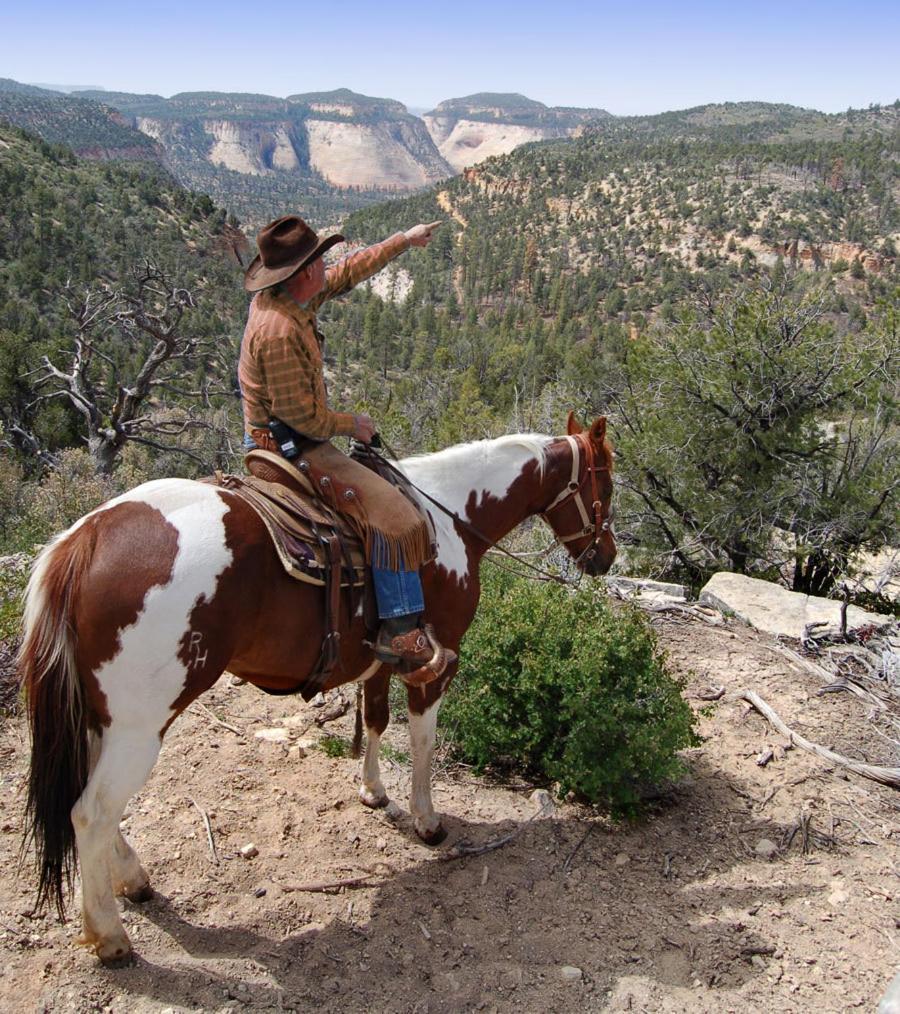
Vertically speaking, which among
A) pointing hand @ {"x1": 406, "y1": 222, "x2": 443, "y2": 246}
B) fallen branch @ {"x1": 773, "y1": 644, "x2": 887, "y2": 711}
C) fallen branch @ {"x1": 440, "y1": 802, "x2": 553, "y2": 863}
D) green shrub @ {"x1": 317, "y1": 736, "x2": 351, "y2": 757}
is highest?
pointing hand @ {"x1": 406, "y1": 222, "x2": 443, "y2": 246}

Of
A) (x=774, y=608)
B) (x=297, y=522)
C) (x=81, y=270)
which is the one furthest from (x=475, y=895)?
(x=81, y=270)

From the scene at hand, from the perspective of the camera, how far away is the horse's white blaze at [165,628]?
3.09 m

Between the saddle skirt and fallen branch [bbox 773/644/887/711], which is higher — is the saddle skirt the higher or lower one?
the higher one

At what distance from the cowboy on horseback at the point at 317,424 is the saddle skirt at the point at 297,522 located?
0.22 ft

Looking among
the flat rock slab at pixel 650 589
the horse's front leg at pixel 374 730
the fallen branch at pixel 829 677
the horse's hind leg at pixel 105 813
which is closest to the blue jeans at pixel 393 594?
the horse's front leg at pixel 374 730

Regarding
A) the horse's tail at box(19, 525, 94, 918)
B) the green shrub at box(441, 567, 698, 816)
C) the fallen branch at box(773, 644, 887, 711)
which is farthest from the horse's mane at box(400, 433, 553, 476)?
the fallen branch at box(773, 644, 887, 711)

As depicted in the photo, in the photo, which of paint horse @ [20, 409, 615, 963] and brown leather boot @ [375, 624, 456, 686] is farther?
brown leather boot @ [375, 624, 456, 686]

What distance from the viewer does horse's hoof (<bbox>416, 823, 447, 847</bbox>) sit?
4508mm

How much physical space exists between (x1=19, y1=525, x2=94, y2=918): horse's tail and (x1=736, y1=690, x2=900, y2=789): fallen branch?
480cm

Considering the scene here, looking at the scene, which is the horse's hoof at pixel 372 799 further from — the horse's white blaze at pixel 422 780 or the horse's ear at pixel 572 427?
the horse's ear at pixel 572 427

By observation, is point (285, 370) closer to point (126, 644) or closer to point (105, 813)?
point (126, 644)

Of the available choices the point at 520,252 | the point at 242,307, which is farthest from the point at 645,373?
the point at 520,252

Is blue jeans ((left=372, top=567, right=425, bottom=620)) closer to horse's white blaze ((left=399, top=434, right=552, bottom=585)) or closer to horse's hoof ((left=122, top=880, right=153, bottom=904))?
horse's white blaze ((left=399, top=434, right=552, bottom=585))

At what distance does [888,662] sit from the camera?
20.7 ft
